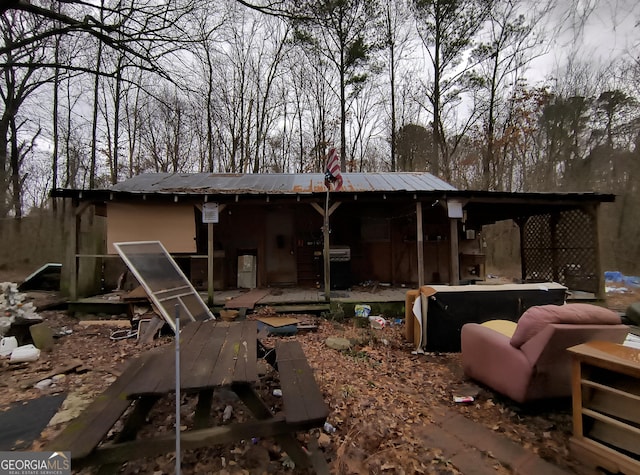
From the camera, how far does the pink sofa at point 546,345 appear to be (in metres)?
2.40

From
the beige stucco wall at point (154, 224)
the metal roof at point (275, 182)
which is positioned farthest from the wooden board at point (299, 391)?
the metal roof at point (275, 182)

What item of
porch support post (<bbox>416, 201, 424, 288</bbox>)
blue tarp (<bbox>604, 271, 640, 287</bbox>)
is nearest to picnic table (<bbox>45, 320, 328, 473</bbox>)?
porch support post (<bbox>416, 201, 424, 288</bbox>)

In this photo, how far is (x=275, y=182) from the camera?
851cm

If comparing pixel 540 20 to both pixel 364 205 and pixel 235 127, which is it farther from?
pixel 235 127

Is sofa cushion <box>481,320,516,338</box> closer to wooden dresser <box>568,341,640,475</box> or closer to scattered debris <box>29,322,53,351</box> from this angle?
wooden dresser <box>568,341,640,475</box>

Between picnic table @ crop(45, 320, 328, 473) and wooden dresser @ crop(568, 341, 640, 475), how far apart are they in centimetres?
185

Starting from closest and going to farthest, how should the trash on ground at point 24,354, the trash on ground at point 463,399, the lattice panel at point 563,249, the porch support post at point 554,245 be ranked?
the trash on ground at point 463,399
the trash on ground at point 24,354
the lattice panel at point 563,249
the porch support post at point 554,245

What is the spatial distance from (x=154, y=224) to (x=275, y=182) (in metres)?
3.39

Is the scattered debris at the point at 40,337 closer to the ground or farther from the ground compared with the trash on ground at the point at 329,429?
farther from the ground

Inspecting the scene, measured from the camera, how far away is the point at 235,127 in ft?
50.0

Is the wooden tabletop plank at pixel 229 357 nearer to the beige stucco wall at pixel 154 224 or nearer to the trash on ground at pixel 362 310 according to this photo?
the trash on ground at pixel 362 310

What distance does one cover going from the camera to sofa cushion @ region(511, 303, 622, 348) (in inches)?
95.8

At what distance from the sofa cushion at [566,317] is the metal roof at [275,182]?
4.98 metres

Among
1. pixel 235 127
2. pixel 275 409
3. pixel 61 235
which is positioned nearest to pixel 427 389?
pixel 275 409
